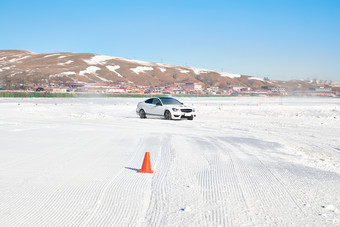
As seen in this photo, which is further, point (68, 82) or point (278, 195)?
point (68, 82)

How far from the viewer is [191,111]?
21.5 meters

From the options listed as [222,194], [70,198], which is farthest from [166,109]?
[70,198]

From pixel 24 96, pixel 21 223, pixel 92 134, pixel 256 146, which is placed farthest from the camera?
pixel 24 96

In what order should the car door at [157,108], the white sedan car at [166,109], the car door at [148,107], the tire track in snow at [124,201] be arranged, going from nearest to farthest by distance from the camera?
the tire track in snow at [124,201] → the white sedan car at [166,109] → the car door at [157,108] → the car door at [148,107]

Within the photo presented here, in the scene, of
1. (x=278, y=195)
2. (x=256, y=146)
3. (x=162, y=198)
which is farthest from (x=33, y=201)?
(x=256, y=146)

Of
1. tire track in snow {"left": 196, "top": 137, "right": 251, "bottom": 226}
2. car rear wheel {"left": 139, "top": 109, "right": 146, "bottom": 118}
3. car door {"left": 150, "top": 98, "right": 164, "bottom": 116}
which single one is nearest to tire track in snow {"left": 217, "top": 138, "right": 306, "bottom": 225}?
tire track in snow {"left": 196, "top": 137, "right": 251, "bottom": 226}

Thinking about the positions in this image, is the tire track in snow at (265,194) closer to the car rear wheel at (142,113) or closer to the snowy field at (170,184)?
the snowy field at (170,184)

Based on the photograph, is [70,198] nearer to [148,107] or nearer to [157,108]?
[157,108]

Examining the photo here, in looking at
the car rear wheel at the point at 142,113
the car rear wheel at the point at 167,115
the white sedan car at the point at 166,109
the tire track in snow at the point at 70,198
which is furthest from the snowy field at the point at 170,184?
the car rear wheel at the point at 142,113

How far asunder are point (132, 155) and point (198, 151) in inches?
73.2

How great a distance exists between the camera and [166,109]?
70.7ft

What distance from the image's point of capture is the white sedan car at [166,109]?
21203 mm

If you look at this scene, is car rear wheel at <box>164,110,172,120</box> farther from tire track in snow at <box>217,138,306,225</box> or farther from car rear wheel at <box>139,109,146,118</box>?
tire track in snow at <box>217,138,306,225</box>

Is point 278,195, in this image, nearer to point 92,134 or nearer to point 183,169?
point 183,169
